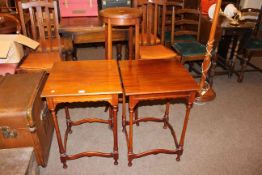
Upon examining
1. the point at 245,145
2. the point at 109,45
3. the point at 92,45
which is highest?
the point at 109,45

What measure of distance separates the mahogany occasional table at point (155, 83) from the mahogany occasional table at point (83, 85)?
92 millimetres

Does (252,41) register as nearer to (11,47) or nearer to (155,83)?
(155,83)

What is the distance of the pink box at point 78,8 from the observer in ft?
8.11

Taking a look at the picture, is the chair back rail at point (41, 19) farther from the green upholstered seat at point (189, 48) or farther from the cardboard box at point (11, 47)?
the green upholstered seat at point (189, 48)

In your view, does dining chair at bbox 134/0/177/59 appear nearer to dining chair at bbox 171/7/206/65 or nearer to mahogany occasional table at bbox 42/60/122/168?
dining chair at bbox 171/7/206/65

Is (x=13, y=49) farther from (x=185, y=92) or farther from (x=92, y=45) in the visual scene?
(x=92, y=45)

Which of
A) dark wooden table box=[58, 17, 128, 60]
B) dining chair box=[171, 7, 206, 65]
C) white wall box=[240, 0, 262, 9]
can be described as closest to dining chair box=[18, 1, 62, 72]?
dark wooden table box=[58, 17, 128, 60]

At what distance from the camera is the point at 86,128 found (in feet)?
7.40

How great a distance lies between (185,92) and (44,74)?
1.21 m

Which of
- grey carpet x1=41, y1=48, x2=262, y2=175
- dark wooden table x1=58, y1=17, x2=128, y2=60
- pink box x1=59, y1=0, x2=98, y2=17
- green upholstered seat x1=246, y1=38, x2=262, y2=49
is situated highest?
pink box x1=59, y1=0, x2=98, y2=17

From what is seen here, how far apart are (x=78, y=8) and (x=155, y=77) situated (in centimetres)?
141

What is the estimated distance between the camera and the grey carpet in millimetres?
1829

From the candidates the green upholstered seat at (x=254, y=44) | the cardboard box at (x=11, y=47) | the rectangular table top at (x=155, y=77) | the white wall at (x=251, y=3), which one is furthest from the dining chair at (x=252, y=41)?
the cardboard box at (x=11, y=47)

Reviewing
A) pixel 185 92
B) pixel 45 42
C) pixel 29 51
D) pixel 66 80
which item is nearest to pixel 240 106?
pixel 185 92
